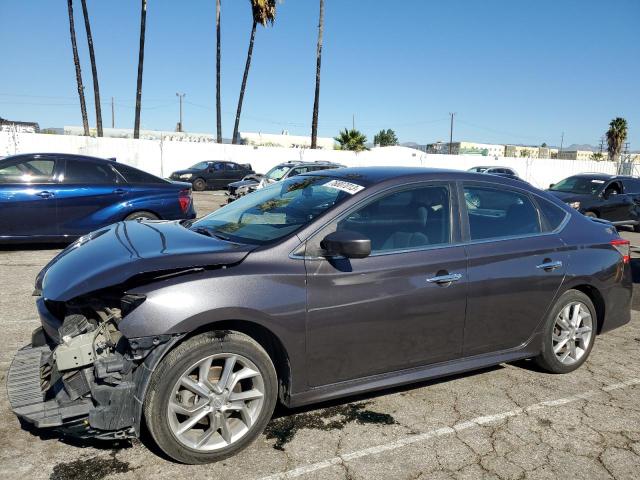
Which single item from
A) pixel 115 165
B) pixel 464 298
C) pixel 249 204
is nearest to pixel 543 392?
pixel 464 298

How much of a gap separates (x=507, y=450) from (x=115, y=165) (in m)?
7.06

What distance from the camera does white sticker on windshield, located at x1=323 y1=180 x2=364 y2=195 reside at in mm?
3449

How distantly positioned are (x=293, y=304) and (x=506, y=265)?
5.54 feet

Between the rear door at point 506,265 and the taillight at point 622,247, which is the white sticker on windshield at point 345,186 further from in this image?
the taillight at point 622,247

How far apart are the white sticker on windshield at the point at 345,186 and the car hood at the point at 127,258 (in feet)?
2.63

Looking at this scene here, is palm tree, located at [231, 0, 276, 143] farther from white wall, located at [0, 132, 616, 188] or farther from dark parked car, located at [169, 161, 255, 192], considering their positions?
dark parked car, located at [169, 161, 255, 192]

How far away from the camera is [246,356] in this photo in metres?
2.86

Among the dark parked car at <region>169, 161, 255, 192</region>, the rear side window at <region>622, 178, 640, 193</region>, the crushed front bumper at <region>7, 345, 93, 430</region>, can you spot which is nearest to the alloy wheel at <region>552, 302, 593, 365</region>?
the crushed front bumper at <region>7, 345, 93, 430</region>

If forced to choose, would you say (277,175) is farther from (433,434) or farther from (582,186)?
(433,434)

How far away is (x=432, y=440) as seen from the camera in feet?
10.5

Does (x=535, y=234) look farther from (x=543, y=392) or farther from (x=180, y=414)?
(x=180, y=414)

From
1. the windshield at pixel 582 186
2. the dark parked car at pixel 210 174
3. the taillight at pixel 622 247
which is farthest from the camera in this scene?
the dark parked car at pixel 210 174

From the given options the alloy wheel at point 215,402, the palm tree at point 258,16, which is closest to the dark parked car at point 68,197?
the alloy wheel at point 215,402

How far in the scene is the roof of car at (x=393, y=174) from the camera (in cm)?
363
